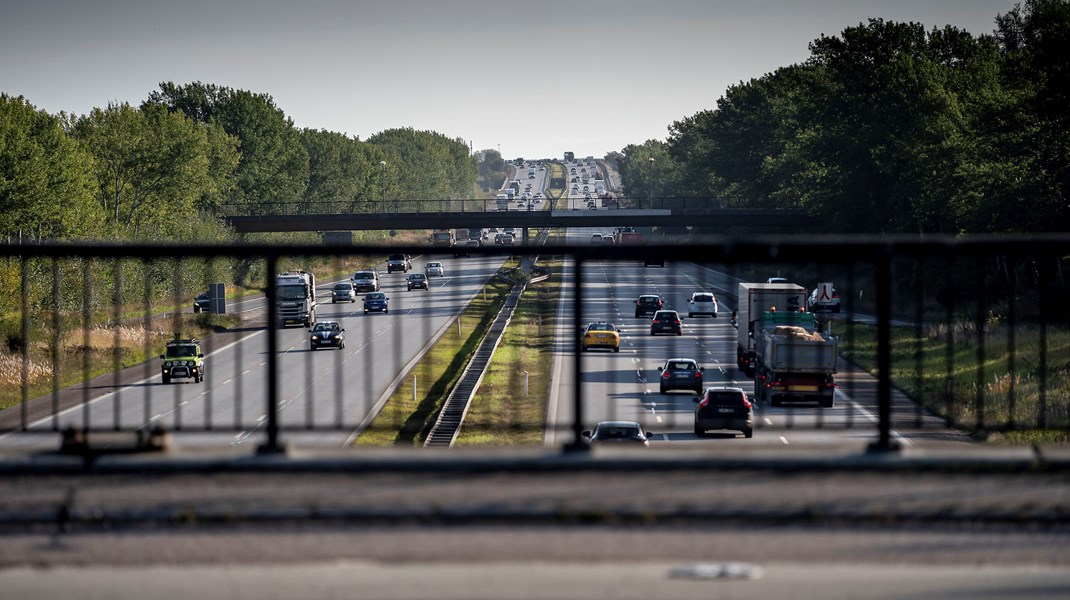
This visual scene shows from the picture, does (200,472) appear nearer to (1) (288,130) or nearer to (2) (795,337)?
(2) (795,337)

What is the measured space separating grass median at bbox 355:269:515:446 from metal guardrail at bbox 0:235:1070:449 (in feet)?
5.15

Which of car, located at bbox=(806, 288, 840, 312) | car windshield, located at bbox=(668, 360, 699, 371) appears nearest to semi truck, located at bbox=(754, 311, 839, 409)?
car, located at bbox=(806, 288, 840, 312)

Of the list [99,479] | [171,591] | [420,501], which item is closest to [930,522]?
[420,501]

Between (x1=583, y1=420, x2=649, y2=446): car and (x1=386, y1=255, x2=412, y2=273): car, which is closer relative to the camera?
(x1=386, y1=255, x2=412, y2=273): car

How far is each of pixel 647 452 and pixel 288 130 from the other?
164288mm

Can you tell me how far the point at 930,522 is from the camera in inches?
386

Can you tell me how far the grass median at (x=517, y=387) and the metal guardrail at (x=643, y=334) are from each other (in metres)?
1.74

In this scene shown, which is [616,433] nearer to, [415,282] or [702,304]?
[702,304]

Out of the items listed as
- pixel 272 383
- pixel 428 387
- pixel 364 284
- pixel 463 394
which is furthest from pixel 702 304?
pixel 463 394

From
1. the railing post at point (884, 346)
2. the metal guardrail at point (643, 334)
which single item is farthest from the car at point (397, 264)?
the railing post at point (884, 346)

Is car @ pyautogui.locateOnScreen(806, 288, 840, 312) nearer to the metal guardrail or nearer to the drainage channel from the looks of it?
the metal guardrail

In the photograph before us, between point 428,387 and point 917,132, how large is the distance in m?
57.8

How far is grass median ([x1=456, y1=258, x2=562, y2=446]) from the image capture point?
3741cm

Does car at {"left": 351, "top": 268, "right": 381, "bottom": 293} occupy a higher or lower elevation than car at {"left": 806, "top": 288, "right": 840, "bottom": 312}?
higher
